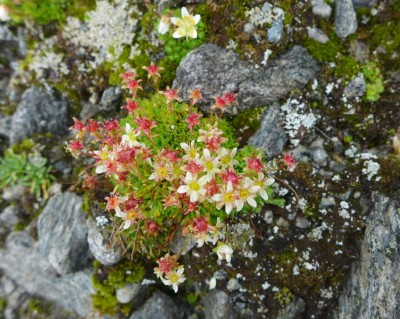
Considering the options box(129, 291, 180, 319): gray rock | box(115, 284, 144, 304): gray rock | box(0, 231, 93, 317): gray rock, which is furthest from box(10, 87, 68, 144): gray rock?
box(129, 291, 180, 319): gray rock

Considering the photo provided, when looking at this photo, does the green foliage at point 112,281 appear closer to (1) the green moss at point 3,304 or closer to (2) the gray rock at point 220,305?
(2) the gray rock at point 220,305

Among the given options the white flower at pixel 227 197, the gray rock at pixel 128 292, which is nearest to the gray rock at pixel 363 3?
the white flower at pixel 227 197

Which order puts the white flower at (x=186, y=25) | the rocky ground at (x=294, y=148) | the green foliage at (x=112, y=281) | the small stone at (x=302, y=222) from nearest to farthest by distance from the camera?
1. the white flower at (x=186, y=25)
2. the rocky ground at (x=294, y=148)
3. the small stone at (x=302, y=222)
4. the green foliage at (x=112, y=281)

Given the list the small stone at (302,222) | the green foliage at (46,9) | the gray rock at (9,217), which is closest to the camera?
the small stone at (302,222)

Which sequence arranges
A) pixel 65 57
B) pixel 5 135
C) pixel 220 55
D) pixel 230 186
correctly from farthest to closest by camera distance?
pixel 5 135, pixel 65 57, pixel 220 55, pixel 230 186

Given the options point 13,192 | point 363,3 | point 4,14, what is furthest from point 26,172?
point 363,3

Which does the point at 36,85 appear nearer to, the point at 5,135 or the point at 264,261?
the point at 5,135

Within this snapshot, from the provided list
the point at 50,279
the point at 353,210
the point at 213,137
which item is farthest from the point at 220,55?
the point at 50,279
